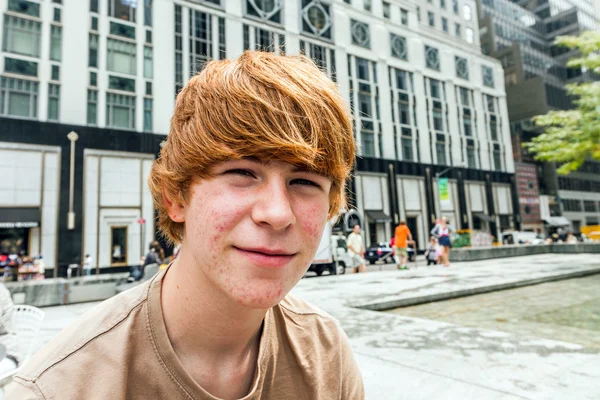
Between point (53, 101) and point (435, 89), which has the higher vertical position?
point (435, 89)

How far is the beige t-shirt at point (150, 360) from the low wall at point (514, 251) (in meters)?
18.1

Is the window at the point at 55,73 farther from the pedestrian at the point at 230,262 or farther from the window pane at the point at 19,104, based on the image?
the pedestrian at the point at 230,262

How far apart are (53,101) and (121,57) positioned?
503cm

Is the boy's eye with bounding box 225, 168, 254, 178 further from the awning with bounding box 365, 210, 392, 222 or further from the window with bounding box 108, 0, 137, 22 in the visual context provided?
the awning with bounding box 365, 210, 392, 222

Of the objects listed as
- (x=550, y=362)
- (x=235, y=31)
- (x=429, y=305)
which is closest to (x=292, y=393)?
(x=550, y=362)

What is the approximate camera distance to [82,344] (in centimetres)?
94

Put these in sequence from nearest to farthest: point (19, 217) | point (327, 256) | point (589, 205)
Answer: point (327, 256)
point (19, 217)
point (589, 205)

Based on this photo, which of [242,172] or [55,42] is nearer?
[242,172]

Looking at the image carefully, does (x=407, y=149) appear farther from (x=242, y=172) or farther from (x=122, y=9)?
(x=242, y=172)

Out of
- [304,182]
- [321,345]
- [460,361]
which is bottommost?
[460,361]

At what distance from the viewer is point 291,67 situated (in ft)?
4.11

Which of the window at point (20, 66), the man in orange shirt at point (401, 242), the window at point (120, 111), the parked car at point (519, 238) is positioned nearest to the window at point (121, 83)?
the window at point (120, 111)

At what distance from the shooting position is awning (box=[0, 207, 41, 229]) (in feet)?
63.4

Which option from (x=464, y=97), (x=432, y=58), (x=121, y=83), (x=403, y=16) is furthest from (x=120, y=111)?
(x=464, y=97)
